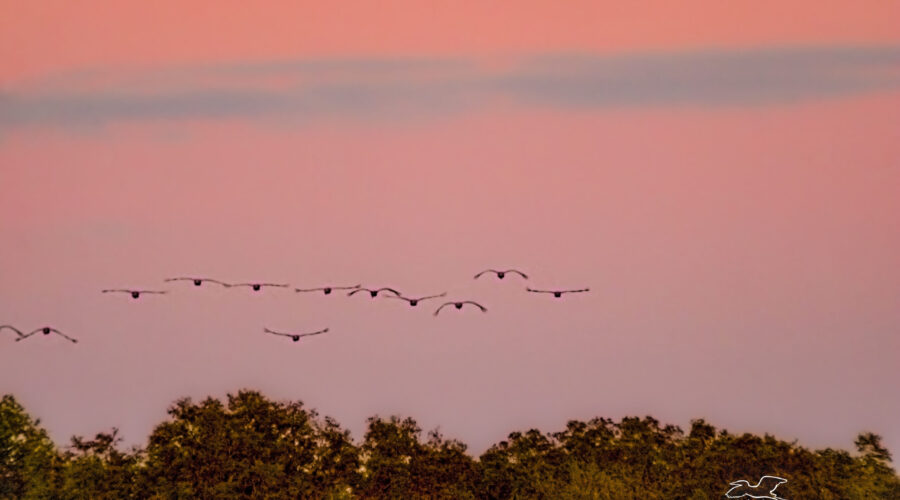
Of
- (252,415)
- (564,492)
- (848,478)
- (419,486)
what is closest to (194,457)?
(252,415)

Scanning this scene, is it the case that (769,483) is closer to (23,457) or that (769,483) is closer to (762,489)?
(762,489)

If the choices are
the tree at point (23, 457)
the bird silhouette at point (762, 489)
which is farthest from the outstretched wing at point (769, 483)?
the tree at point (23, 457)

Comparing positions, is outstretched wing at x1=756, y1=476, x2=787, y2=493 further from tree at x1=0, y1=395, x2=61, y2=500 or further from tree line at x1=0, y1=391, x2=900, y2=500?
tree at x1=0, y1=395, x2=61, y2=500

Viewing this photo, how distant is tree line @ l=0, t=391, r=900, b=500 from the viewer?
10756cm

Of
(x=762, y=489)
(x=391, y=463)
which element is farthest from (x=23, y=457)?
(x=762, y=489)

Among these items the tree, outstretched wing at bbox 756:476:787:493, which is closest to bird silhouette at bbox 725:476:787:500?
outstretched wing at bbox 756:476:787:493

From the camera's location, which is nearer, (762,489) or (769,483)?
(762,489)

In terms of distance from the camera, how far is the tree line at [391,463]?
108 m

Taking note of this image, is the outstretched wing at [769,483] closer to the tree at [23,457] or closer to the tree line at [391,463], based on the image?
the tree line at [391,463]

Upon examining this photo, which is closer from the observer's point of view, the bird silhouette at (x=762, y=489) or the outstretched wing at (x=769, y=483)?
the bird silhouette at (x=762, y=489)

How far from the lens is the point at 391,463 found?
364 ft

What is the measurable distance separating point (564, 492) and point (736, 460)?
29.6ft

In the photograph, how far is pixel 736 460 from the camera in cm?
10712

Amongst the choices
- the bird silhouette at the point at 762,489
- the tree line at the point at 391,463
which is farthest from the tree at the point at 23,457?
the bird silhouette at the point at 762,489
